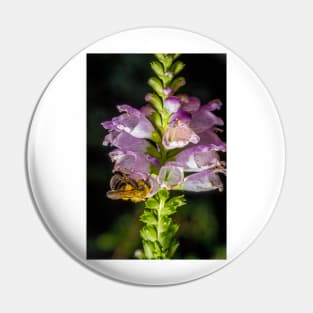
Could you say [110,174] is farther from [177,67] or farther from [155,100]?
[177,67]

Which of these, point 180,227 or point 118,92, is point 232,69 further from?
point 180,227

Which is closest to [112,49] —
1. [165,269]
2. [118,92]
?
[118,92]

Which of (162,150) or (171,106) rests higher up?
(171,106)

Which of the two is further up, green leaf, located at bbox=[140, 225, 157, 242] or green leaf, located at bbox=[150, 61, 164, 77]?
green leaf, located at bbox=[150, 61, 164, 77]

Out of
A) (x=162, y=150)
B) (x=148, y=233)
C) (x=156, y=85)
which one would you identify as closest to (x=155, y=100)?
(x=156, y=85)

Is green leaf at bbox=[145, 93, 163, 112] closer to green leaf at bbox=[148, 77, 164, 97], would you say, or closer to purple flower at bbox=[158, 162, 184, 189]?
green leaf at bbox=[148, 77, 164, 97]

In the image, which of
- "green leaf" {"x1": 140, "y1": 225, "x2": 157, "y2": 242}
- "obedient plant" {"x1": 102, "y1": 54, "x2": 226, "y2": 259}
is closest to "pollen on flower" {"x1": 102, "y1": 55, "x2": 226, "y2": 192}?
"obedient plant" {"x1": 102, "y1": 54, "x2": 226, "y2": 259}
